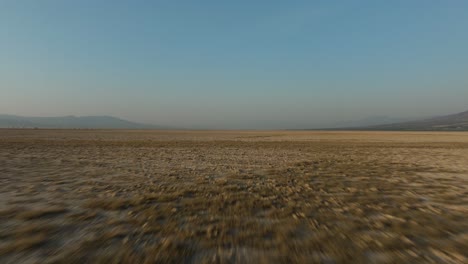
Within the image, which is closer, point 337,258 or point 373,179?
point 337,258

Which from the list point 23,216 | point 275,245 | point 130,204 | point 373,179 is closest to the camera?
point 275,245

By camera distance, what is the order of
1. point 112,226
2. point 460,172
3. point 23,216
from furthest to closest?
point 460,172 → point 23,216 → point 112,226

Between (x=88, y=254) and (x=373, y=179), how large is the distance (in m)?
9.52

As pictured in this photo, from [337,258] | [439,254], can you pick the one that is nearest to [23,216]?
[337,258]

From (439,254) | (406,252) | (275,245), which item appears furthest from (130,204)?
(439,254)

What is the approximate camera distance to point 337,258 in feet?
10.8

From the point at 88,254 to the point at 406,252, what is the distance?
188 inches

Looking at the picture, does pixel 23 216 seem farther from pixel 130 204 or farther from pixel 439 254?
pixel 439 254

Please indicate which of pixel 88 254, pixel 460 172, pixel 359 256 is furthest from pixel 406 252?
pixel 460 172

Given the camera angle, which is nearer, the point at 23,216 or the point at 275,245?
the point at 275,245

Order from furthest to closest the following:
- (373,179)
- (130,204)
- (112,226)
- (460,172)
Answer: (460,172)
(373,179)
(130,204)
(112,226)

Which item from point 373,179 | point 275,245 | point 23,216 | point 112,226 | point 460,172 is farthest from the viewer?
point 460,172

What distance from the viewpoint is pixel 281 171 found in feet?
34.7

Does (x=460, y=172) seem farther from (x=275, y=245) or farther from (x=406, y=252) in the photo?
(x=275, y=245)
